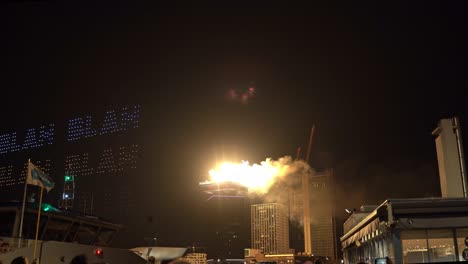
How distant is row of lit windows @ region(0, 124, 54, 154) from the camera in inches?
6447

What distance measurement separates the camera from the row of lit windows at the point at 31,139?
163750mm

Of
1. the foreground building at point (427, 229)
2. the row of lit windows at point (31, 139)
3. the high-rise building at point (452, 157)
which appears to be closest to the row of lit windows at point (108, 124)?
the row of lit windows at point (31, 139)

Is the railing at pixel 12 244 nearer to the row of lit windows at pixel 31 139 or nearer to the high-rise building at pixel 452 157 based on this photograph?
the high-rise building at pixel 452 157

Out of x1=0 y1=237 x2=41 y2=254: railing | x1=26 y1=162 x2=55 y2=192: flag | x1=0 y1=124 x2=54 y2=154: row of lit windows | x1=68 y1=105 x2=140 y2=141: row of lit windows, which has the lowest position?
x1=0 y1=237 x2=41 y2=254: railing

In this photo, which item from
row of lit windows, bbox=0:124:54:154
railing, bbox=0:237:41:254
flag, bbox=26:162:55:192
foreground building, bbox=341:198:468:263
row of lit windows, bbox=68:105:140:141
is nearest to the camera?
foreground building, bbox=341:198:468:263

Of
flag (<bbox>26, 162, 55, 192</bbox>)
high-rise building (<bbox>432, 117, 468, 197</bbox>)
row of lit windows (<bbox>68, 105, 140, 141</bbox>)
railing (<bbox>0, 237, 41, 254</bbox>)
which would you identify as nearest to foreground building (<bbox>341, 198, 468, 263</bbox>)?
high-rise building (<bbox>432, 117, 468, 197</bbox>)

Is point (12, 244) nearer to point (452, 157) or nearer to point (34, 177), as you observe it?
point (34, 177)

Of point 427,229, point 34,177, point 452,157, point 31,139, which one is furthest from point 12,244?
point 31,139

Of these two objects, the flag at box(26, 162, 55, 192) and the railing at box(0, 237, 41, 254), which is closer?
the flag at box(26, 162, 55, 192)

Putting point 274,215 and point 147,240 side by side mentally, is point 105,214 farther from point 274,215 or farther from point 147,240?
point 274,215

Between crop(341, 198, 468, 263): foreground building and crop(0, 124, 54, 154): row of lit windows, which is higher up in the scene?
crop(0, 124, 54, 154): row of lit windows

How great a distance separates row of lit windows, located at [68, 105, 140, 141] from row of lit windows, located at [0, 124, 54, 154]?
25.7ft

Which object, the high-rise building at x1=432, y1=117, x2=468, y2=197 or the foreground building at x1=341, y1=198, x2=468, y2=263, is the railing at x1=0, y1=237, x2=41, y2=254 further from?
the high-rise building at x1=432, y1=117, x2=468, y2=197

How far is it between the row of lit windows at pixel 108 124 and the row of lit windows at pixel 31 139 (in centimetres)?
782
